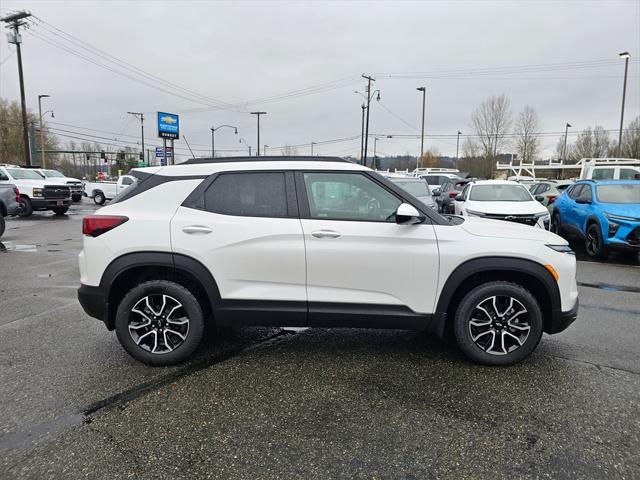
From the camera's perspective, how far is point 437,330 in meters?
3.69

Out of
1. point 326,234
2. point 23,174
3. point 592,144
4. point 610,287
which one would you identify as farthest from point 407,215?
point 592,144

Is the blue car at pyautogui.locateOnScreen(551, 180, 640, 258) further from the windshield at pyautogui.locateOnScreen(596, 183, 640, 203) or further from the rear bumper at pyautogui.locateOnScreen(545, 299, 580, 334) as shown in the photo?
the rear bumper at pyautogui.locateOnScreen(545, 299, 580, 334)

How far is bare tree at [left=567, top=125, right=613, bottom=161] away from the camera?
49625mm

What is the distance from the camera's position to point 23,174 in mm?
18875

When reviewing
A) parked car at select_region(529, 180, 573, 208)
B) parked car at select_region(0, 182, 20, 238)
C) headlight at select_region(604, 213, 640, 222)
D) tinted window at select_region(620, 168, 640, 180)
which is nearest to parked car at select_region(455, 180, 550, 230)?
headlight at select_region(604, 213, 640, 222)

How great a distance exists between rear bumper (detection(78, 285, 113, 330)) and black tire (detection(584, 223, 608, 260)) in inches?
365

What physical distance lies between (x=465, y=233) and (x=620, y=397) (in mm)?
1670

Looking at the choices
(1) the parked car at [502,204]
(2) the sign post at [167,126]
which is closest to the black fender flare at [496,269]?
(1) the parked car at [502,204]

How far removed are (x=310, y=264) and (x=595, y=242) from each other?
8.27 metres

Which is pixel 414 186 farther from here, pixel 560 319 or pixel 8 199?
pixel 8 199

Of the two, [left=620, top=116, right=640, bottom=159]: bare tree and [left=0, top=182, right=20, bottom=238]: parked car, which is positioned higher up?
[left=620, top=116, right=640, bottom=159]: bare tree

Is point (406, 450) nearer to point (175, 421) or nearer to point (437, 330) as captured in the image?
point (437, 330)

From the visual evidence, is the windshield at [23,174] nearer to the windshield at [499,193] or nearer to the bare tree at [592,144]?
the windshield at [499,193]

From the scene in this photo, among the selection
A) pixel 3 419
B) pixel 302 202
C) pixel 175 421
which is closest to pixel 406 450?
pixel 175 421
